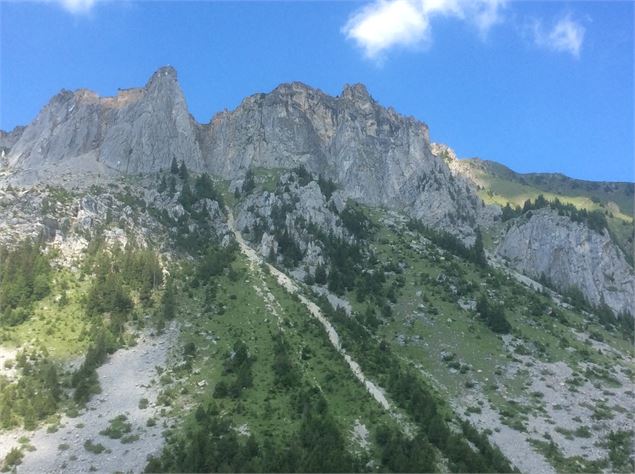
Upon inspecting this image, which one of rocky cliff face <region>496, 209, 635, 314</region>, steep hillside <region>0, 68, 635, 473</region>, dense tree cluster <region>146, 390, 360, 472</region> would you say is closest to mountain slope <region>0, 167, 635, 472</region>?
dense tree cluster <region>146, 390, 360, 472</region>

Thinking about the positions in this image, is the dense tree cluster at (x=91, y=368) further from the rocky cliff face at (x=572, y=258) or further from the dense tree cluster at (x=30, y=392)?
the rocky cliff face at (x=572, y=258)

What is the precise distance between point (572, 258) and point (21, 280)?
5778 inches

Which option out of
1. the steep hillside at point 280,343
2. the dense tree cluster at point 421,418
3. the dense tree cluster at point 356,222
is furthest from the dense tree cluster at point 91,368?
the dense tree cluster at point 356,222

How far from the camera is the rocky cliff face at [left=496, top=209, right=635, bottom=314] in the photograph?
17588 centimetres

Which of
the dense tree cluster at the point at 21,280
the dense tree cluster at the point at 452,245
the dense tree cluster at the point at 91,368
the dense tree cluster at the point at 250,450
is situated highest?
the dense tree cluster at the point at 452,245

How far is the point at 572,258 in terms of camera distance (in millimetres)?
180750

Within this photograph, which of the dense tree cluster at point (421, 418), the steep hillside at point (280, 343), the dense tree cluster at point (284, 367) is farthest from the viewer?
the dense tree cluster at point (284, 367)

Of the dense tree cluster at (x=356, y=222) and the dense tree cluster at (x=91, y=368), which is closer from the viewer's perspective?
the dense tree cluster at (x=91, y=368)

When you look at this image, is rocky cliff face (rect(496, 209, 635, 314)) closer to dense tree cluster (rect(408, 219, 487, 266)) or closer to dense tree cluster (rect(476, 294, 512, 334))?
dense tree cluster (rect(408, 219, 487, 266))

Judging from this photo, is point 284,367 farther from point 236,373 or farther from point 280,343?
point 280,343

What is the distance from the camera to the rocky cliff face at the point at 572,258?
176m

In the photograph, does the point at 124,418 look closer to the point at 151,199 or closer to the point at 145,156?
the point at 151,199

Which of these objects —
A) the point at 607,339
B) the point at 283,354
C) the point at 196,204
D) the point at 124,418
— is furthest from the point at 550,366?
the point at 196,204

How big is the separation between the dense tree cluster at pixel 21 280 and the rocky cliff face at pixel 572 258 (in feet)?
421
